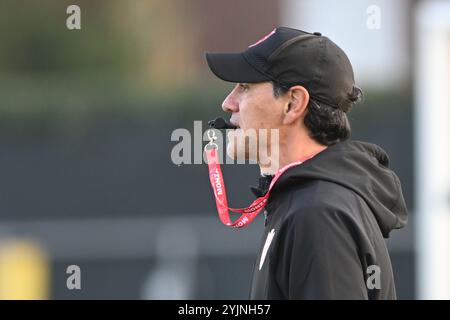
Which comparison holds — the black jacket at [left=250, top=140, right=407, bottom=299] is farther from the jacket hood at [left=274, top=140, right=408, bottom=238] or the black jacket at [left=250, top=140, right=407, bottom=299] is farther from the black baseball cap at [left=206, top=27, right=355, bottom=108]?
the black baseball cap at [left=206, top=27, right=355, bottom=108]

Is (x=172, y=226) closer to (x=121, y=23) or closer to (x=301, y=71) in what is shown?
(x=121, y=23)

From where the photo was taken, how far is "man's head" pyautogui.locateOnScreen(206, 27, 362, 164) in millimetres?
3334

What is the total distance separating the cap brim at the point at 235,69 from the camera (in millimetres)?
3423

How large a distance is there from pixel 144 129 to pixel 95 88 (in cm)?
105

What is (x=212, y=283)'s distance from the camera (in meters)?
10.8

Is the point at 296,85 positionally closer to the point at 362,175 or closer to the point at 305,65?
the point at 305,65

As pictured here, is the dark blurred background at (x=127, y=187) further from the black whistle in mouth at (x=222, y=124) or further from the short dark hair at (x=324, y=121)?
the short dark hair at (x=324, y=121)

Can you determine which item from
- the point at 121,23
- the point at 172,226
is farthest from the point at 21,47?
the point at 172,226

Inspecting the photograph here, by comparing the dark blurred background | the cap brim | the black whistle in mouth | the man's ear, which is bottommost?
the dark blurred background

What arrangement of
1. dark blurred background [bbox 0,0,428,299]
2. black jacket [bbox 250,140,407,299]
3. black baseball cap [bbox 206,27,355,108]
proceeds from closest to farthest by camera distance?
black jacket [bbox 250,140,407,299], black baseball cap [bbox 206,27,355,108], dark blurred background [bbox 0,0,428,299]

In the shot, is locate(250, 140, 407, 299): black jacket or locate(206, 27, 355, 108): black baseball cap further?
locate(206, 27, 355, 108): black baseball cap

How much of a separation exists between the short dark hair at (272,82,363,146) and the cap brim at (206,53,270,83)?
7cm

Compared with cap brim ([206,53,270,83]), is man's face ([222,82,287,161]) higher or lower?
lower

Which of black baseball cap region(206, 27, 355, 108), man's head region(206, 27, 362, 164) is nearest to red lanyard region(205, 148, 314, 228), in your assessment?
man's head region(206, 27, 362, 164)
